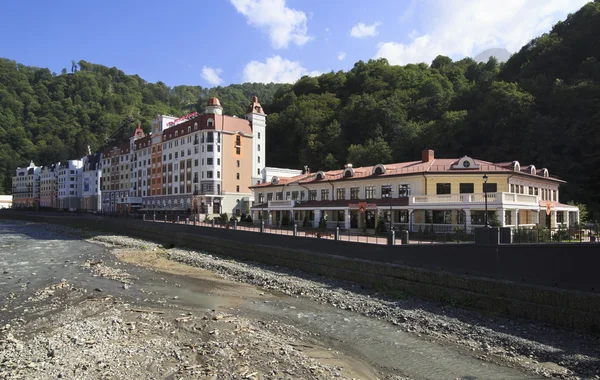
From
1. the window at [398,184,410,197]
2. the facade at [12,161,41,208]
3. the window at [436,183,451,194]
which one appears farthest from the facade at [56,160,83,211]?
the window at [436,183,451,194]

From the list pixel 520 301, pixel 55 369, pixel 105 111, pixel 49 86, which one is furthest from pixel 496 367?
pixel 49 86

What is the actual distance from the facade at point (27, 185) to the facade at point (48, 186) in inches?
104

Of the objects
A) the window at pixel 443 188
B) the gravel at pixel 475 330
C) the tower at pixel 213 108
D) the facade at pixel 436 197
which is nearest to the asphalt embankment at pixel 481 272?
the gravel at pixel 475 330

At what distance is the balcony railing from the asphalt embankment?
9455mm

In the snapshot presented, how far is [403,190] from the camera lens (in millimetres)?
35906

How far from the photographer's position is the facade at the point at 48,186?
127m

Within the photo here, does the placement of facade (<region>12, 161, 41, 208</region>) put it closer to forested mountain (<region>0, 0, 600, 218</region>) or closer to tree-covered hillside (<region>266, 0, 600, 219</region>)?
forested mountain (<region>0, 0, 600, 218</region>)

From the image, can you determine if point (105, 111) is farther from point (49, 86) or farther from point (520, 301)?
point (520, 301)

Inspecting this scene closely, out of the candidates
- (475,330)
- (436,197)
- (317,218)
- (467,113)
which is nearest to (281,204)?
(317,218)

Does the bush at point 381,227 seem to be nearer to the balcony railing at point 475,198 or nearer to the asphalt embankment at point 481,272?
the balcony railing at point 475,198

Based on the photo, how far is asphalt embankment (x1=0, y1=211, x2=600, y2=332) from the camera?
52.7 ft

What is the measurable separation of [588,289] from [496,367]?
6.30 m

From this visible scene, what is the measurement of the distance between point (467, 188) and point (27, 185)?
149 meters

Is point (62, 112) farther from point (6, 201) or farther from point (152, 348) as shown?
point (152, 348)
